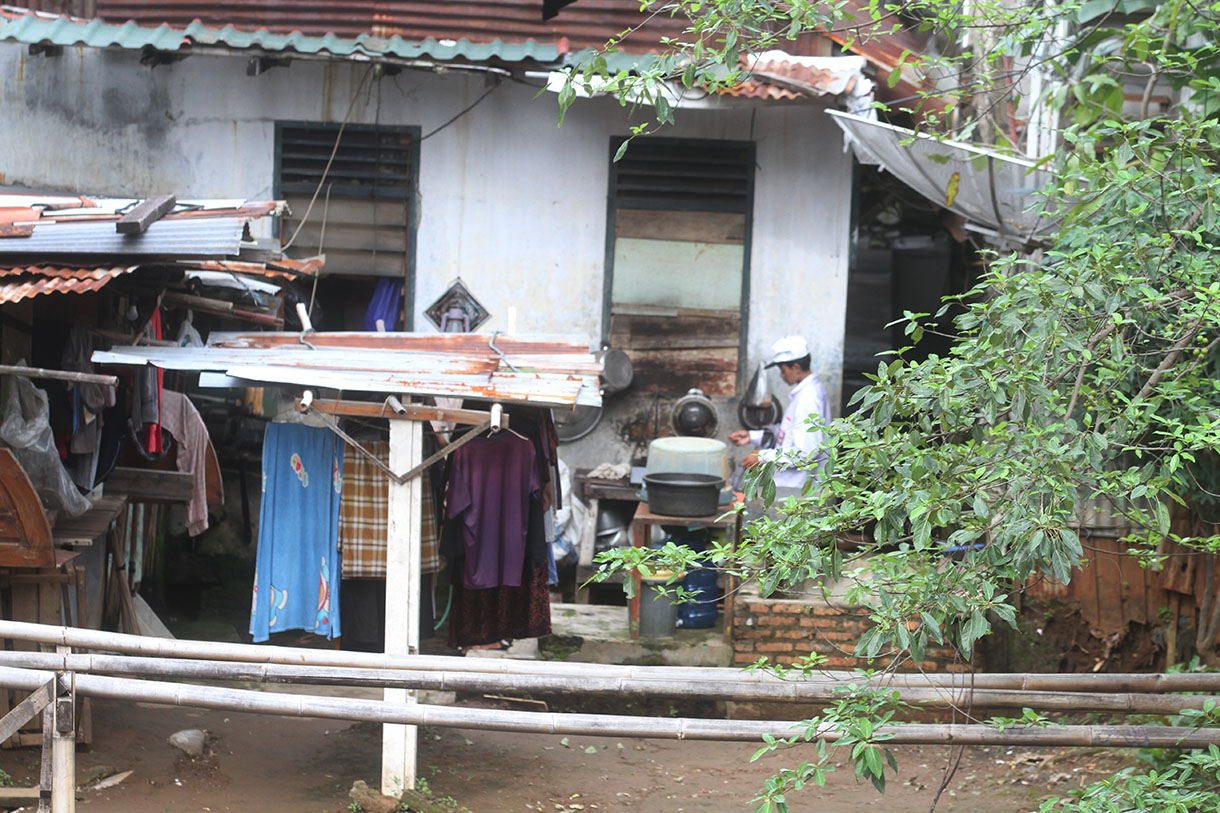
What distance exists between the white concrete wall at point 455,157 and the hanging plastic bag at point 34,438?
3737mm

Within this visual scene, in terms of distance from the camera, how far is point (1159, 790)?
384cm

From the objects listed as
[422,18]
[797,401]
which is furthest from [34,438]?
[422,18]

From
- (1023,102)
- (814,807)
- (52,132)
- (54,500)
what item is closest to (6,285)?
(54,500)

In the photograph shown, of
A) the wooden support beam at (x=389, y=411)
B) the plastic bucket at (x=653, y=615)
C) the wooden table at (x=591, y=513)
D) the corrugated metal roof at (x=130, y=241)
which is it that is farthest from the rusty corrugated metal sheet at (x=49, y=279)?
the wooden table at (x=591, y=513)

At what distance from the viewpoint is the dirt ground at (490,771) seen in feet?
21.2

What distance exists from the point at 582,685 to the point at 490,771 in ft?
9.55

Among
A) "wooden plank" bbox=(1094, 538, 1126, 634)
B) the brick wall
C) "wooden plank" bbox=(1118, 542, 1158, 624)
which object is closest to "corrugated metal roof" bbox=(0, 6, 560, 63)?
the brick wall

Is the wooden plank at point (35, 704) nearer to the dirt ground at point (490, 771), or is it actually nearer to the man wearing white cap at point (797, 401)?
the dirt ground at point (490, 771)

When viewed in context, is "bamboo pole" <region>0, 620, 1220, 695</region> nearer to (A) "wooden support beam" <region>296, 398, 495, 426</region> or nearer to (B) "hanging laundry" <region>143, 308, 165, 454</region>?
(A) "wooden support beam" <region>296, 398, 495, 426</region>

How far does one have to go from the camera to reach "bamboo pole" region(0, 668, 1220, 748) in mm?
4223

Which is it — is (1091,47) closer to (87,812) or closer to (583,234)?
(583,234)

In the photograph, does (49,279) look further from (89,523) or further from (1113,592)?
(1113,592)

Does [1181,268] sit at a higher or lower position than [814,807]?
higher

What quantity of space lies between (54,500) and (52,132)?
4.50 metres
